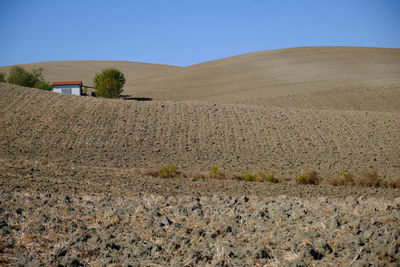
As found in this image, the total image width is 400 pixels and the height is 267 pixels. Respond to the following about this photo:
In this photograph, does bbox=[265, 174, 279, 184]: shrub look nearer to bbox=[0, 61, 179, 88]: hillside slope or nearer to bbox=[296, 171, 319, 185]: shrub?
bbox=[296, 171, 319, 185]: shrub

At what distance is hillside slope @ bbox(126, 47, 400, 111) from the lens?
51.3 meters

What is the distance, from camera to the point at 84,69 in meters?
107

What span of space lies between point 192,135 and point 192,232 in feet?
78.6

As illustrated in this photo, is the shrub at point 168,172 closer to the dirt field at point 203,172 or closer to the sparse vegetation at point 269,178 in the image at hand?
the dirt field at point 203,172

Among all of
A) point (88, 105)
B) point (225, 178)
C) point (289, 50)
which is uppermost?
point (289, 50)

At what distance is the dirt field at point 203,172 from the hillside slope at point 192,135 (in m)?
0.12

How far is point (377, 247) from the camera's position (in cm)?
686

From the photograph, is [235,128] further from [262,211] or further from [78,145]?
[262,211]

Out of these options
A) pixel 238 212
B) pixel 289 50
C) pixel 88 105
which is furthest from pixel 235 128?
pixel 289 50

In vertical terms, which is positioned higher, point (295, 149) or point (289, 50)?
point (289, 50)

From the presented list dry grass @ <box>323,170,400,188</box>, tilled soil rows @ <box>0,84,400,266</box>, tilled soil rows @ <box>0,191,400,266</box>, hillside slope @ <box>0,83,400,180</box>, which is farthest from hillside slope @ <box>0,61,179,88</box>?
tilled soil rows @ <box>0,191,400,266</box>

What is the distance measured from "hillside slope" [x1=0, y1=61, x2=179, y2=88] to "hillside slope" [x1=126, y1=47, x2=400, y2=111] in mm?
14829

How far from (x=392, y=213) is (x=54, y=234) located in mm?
6938

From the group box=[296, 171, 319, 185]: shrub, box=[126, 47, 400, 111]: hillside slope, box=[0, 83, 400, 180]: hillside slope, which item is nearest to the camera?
box=[296, 171, 319, 185]: shrub
